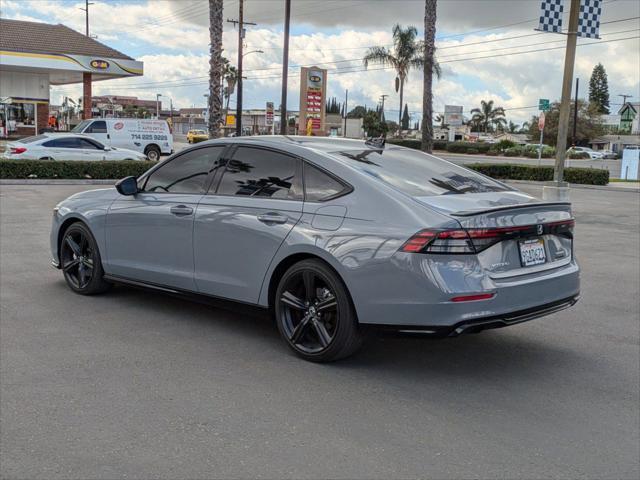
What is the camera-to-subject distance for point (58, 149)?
2305cm

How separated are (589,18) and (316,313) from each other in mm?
15588

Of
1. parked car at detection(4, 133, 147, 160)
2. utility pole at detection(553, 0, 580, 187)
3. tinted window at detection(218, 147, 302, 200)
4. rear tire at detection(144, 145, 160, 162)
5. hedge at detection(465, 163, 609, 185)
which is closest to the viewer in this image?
tinted window at detection(218, 147, 302, 200)

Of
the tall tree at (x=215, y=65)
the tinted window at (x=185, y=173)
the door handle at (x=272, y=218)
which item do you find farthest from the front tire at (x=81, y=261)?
the tall tree at (x=215, y=65)

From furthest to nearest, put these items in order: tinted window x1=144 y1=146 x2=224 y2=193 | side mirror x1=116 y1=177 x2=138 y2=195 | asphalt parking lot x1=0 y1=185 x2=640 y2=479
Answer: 1. side mirror x1=116 y1=177 x2=138 y2=195
2. tinted window x1=144 y1=146 x2=224 y2=193
3. asphalt parking lot x1=0 y1=185 x2=640 y2=479

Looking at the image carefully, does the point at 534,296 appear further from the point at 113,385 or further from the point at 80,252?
the point at 80,252

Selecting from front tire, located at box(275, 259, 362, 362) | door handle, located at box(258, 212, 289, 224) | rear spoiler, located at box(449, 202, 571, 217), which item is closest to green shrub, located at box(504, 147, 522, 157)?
rear spoiler, located at box(449, 202, 571, 217)

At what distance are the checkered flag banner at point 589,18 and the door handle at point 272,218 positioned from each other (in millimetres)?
14901

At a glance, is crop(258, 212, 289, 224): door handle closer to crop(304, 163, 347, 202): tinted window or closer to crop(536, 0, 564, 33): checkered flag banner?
crop(304, 163, 347, 202): tinted window

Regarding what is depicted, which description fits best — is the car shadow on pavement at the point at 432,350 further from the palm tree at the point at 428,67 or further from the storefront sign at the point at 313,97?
the storefront sign at the point at 313,97

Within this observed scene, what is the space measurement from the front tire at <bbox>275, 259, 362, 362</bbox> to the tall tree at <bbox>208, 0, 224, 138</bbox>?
21.9 metres

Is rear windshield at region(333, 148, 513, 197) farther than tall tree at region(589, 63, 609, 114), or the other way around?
tall tree at region(589, 63, 609, 114)

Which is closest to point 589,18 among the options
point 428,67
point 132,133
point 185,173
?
point 428,67

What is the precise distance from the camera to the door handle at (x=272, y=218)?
526cm

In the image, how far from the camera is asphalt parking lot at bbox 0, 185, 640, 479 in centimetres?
361
